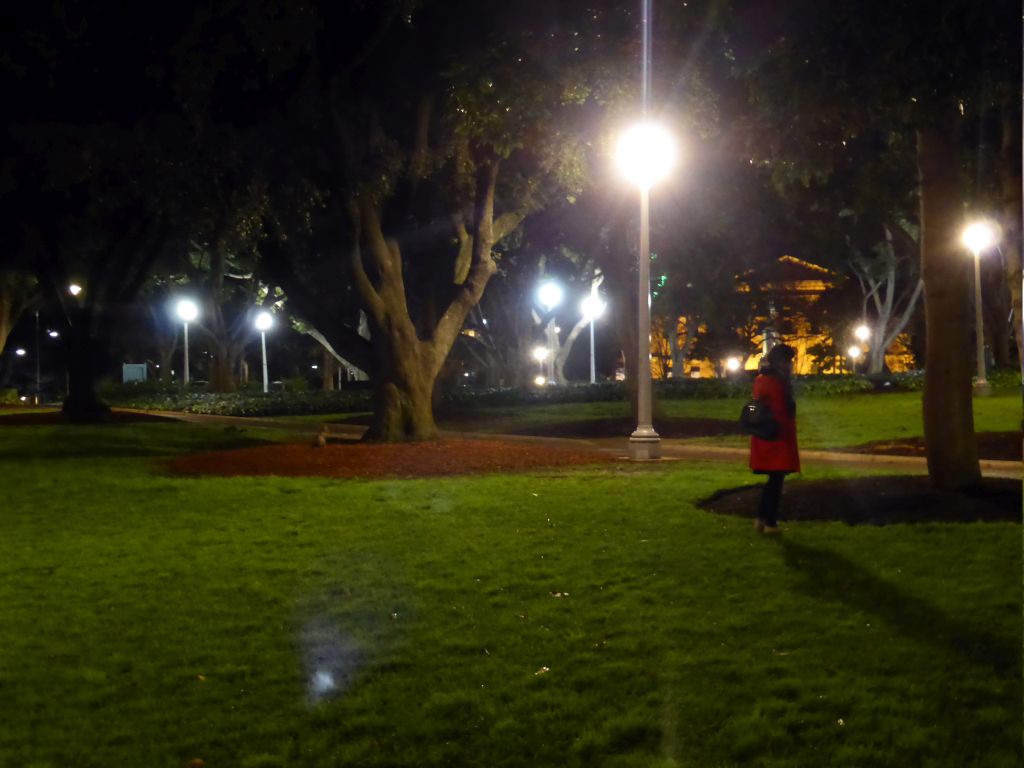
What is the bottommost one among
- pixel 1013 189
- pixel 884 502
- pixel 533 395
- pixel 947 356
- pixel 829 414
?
pixel 884 502

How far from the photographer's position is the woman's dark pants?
9.05m

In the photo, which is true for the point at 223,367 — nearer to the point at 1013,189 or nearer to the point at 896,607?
the point at 1013,189

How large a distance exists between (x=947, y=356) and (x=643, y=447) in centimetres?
723

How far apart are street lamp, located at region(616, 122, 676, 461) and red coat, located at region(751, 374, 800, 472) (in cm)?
730

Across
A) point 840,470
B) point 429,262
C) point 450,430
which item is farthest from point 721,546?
point 429,262

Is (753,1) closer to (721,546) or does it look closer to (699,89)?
(699,89)

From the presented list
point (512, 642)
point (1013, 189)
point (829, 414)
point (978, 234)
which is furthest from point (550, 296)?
point (512, 642)

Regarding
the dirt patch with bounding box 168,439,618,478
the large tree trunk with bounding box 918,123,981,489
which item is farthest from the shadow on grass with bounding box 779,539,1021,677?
the dirt patch with bounding box 168,439,618,478

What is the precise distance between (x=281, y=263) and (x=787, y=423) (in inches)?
584

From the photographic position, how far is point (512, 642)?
6555mm

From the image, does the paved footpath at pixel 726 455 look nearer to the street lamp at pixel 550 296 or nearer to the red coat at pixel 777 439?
the red coat at pixel 777 439

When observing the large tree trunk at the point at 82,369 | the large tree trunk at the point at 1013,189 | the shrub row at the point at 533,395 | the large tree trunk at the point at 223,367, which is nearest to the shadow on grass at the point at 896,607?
the large tree trunk at the point at 1013,189

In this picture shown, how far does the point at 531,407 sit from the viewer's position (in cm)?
3384

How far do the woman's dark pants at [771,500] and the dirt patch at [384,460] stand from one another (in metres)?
6.90
